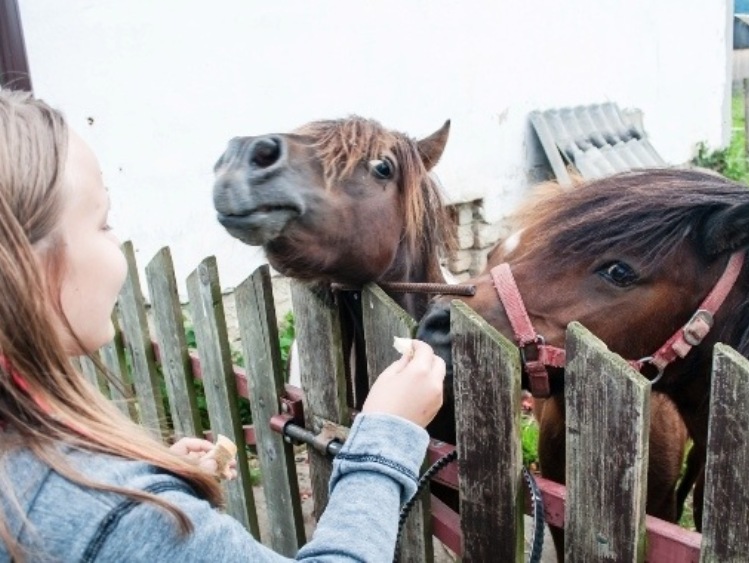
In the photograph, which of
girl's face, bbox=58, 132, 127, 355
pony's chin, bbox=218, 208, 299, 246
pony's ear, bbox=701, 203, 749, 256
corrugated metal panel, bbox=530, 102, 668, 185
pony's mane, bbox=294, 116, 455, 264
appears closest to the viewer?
girl's face, bbox=58, 132, 127, 355

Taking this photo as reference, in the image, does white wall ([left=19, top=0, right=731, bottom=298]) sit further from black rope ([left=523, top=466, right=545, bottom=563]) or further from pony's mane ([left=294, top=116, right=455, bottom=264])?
black rope ([left=523, top=466, right=545, bottom=563])

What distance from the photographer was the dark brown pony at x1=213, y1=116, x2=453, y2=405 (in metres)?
1.78

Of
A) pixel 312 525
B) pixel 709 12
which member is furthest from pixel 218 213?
pixel 709 12

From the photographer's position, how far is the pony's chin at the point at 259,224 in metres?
1.76

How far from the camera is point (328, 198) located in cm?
188

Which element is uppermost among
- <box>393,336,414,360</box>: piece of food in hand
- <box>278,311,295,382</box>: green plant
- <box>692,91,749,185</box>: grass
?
<box>393,336,414,360</box>: piece of food in hand

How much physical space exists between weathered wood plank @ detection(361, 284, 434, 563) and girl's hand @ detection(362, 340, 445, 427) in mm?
335

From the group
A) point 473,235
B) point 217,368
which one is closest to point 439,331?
point 217,368

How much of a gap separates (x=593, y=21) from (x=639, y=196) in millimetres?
5708

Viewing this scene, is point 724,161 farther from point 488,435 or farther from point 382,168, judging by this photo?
point 488,435

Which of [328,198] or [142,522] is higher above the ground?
[328,198]

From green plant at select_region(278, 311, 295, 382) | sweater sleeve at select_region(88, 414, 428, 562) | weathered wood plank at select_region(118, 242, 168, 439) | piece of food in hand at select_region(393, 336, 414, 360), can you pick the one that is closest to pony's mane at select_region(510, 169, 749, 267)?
piece of food in hand at select_region(393, 336, 414, 360)

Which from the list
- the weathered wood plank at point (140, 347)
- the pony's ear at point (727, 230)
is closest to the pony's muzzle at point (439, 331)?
the pony's ear at point (727, 230)

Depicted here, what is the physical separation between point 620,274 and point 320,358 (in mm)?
773
